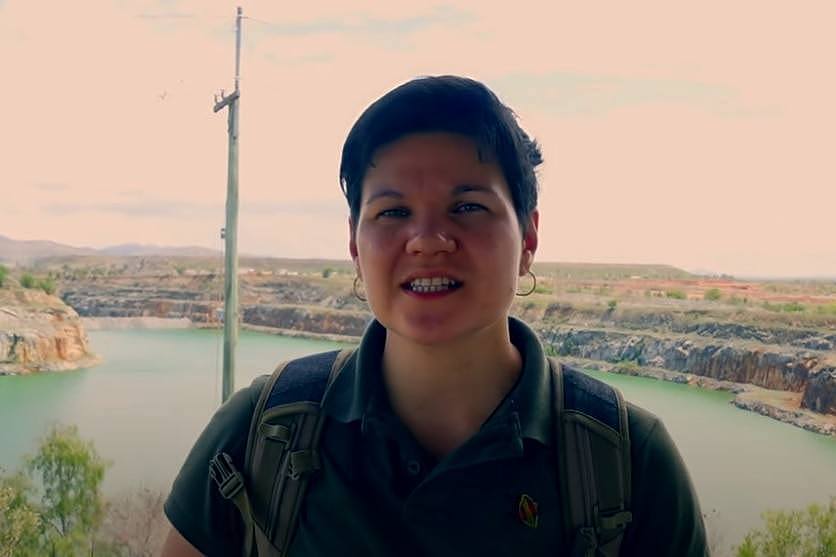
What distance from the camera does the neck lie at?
29.6 inches

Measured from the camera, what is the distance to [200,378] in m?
2.92

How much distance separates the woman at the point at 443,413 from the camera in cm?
68

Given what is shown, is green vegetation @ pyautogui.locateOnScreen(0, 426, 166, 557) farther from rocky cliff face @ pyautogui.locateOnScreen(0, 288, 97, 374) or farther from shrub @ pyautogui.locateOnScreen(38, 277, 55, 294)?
shrub @ pyautogui.locateOnScreen(38, 277, 55, 294)

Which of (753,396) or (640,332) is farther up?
(640,332)

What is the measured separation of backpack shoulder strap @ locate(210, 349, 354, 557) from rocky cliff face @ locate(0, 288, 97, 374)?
7.48 feet

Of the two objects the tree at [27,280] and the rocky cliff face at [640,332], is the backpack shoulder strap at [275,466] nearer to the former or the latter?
the rocky cliff face at [640,332]

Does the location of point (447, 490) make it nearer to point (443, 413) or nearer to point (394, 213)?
point (443, 413)

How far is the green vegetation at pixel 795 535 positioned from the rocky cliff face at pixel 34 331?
2.46m

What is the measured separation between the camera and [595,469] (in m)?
0.69

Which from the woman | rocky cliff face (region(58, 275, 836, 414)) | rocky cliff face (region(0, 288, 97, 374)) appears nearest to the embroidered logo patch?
the woman

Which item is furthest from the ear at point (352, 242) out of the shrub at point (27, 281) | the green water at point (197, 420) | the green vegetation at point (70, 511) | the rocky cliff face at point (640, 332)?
the shrub at point (27, 281)

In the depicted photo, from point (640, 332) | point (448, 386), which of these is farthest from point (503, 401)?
point (640, 332)

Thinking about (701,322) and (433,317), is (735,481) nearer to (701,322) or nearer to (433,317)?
(701,322)

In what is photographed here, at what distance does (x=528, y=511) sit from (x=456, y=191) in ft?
0.98
